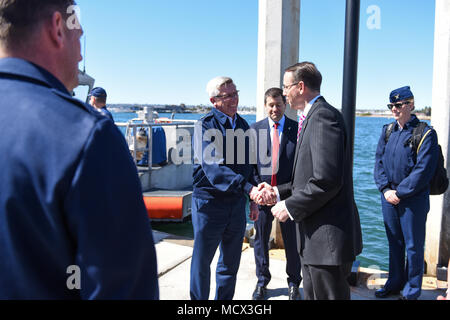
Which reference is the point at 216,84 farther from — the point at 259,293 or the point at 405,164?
the point at 259,293

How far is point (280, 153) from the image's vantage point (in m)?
3.90

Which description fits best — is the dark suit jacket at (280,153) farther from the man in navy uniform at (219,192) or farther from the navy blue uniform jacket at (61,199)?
the navy blue uniform jacket at (61,199)

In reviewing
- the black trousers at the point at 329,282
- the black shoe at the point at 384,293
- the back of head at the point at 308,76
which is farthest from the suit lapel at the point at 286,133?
the black shoe at the point at 384,293

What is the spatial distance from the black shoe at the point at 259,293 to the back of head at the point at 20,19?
337 centimetres

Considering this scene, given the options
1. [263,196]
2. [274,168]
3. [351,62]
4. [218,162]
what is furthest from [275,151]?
[351,62]

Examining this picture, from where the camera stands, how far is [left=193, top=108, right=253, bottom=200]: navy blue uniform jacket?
3064 mm

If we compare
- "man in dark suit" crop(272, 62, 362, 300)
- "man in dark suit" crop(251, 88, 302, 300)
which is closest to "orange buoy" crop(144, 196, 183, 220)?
"man in dark suit" crop(251, 88, 302, 300)

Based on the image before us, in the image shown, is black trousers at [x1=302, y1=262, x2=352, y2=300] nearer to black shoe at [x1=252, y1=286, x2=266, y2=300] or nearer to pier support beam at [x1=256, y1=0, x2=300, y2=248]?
black shoe at [x1=252, y1=286, x2=266, y2=300]

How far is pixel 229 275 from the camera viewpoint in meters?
3.29

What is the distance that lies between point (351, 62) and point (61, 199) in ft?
10.1

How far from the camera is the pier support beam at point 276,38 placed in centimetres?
470

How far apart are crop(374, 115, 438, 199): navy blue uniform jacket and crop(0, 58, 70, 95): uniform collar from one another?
11.4 ft
